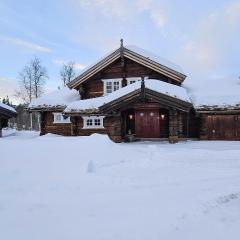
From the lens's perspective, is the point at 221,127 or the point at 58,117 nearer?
the point at 221,127

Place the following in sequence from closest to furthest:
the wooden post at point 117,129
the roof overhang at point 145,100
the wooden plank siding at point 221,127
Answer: the roof overhang at point 145,100 → the wooden post at point 117,129 → the wooden plank siding at point 221,127

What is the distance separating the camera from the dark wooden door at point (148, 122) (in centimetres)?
2231

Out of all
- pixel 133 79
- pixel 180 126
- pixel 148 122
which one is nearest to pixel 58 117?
pixel 133 79

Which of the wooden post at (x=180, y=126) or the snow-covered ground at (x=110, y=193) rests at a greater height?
the wooden post at (x=180, y=126)

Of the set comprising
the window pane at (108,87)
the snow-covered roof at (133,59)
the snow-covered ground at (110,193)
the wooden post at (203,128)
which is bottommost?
the snow-covered ground at (110,193)

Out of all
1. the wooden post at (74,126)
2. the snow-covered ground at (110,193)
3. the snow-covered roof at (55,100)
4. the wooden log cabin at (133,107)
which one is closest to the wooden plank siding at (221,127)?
the wooden log cabin at (133,107)

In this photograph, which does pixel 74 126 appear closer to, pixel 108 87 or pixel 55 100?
pixel 55 100

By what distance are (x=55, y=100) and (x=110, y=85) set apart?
4.31m

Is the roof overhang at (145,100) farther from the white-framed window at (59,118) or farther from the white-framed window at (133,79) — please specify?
the white-framed window at (59,118)

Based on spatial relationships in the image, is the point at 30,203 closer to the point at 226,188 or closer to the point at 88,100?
the point at 226,188

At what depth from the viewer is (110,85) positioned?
24828 mm

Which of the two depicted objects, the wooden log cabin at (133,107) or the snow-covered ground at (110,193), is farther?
the wooden log cabin at (133,107)

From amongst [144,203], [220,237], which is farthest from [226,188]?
[220,237]

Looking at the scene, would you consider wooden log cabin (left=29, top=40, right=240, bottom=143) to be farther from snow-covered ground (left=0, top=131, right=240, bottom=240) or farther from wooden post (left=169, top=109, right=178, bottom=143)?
snow-covered ground (left=0, top=131, right=240, bottom=240)
